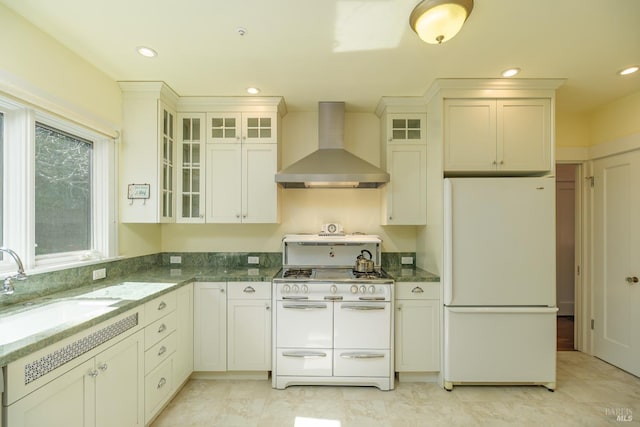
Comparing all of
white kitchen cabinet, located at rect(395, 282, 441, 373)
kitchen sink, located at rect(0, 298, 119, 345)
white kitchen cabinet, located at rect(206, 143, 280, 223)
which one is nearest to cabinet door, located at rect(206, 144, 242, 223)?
white kitchen cabinet, located at rect(206, 143, 280, 223)

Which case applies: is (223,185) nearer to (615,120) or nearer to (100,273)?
(100,273)

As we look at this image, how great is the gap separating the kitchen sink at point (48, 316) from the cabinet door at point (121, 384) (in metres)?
0.24

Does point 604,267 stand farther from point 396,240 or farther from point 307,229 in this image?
point 307,229

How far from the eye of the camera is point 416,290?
2453 millimetres

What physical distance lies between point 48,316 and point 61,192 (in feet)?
3.19

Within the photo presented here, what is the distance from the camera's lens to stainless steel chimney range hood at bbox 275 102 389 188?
252cm

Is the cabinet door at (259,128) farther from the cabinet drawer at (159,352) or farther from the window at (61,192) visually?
the cabinet drawer at (159,352)

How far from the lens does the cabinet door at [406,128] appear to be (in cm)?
275

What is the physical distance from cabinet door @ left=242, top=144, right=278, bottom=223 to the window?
126 cm

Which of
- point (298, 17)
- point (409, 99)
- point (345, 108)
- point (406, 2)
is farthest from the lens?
point (345, 108)

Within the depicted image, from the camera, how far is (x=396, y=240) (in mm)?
3086

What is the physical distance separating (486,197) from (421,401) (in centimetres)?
174

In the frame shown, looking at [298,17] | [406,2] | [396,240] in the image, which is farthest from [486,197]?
[298,17]

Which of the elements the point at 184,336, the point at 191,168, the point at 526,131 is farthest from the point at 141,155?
the point at 526,131
